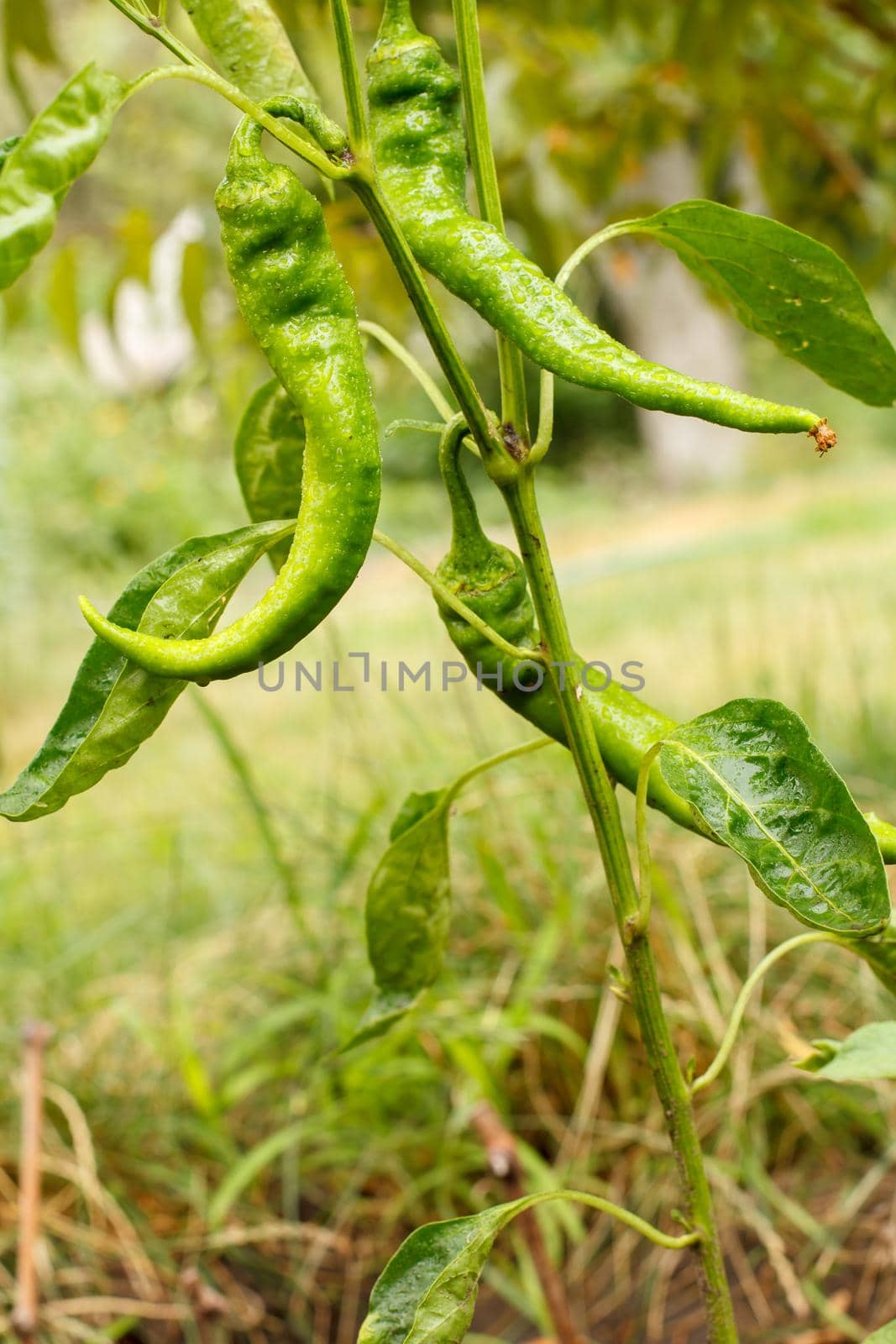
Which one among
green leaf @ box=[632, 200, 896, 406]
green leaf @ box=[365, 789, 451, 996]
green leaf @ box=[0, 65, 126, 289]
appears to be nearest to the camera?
green leaf @ box=[0, 65, 126, 289]

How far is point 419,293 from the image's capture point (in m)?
0.35

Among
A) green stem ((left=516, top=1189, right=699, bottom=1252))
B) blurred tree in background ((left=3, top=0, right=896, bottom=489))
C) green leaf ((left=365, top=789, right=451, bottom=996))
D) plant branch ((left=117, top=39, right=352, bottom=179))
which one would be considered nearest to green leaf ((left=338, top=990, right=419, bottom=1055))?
green leaf ((left=365, top=789, right=451, bottom=996))

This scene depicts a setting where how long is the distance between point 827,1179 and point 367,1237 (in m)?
0.36

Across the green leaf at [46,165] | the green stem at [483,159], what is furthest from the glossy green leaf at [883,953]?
the green leaf at [46,165]

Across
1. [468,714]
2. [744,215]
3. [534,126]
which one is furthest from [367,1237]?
[534,126]

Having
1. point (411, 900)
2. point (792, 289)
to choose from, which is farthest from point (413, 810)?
point (792, 289)

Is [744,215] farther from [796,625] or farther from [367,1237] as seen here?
[796,625]

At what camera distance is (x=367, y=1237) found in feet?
3.13

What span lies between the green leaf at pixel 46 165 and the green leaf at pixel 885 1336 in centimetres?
43

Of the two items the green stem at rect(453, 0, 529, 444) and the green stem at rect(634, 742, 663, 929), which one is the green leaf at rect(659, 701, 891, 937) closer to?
the green stem at rect(634, 742, 663, 929)

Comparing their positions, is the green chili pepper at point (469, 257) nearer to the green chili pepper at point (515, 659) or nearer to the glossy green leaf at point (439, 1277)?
the green chili pepper at point (515, 659)

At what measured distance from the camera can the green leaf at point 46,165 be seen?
281 millimetres

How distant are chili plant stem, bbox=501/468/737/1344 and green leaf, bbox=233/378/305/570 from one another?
116 mm

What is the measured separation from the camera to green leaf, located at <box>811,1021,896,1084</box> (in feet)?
1.46
